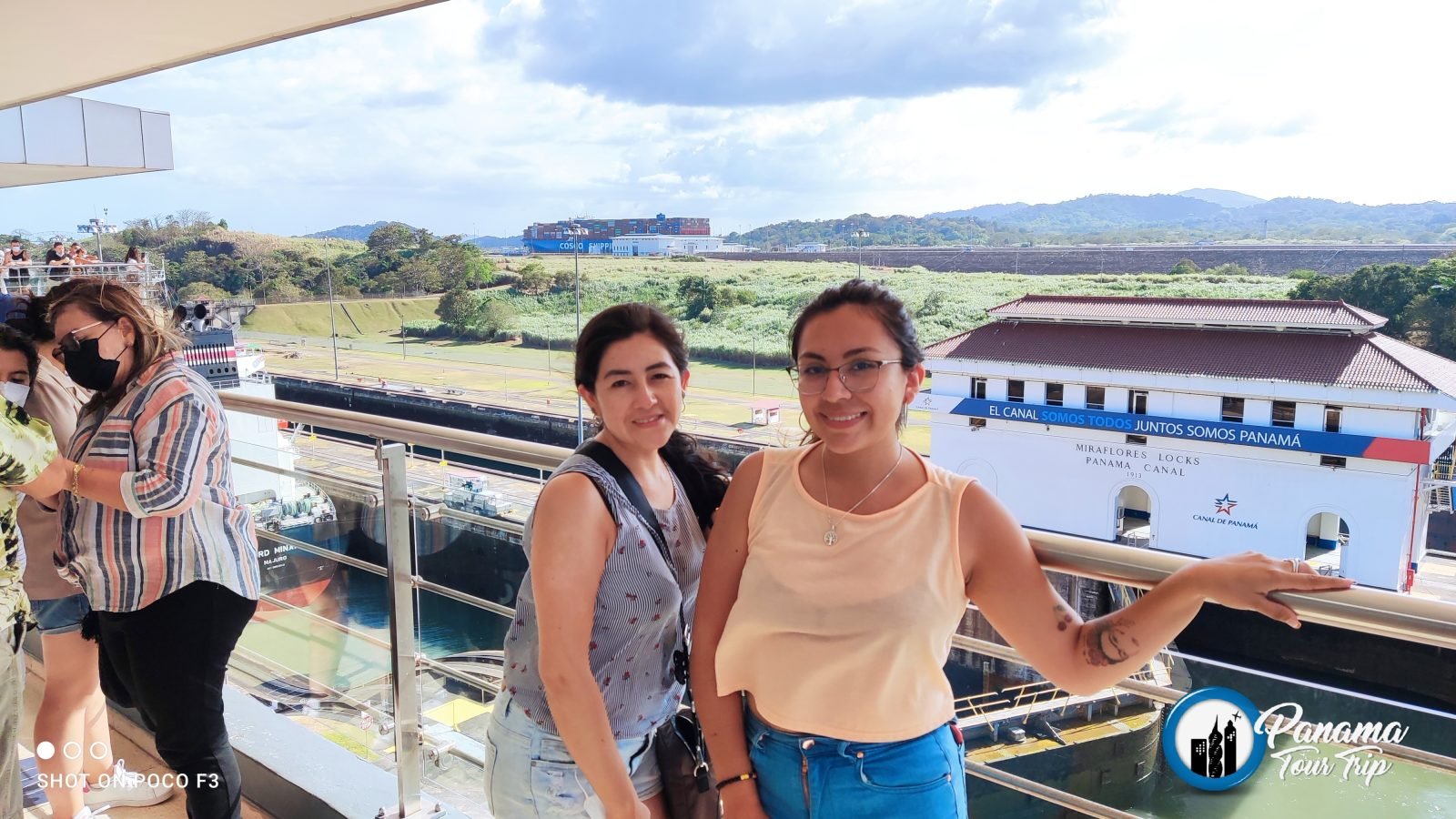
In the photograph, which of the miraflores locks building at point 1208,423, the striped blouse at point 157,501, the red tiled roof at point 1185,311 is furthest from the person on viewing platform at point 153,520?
the red tiled roof at point 1185,311

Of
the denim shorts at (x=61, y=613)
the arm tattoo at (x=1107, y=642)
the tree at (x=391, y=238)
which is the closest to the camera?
the arm tattoo at (x=1107, y=642)

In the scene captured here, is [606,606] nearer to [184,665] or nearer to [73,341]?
[184,665]

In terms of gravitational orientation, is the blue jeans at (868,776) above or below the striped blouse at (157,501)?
below

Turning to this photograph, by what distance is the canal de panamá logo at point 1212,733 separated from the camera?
42.6 inches

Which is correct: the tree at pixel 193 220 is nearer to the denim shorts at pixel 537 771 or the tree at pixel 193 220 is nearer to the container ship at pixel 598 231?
the container ship at pixel 598 231

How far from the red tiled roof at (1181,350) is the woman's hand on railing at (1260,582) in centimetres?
624

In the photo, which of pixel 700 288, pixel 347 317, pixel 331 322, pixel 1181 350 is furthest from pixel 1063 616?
pixel 347 317

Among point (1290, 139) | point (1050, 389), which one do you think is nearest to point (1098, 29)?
point (1290, 139)

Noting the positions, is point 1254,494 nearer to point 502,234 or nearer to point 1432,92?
point 1432,92

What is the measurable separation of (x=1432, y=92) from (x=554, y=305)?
1024 centimetres

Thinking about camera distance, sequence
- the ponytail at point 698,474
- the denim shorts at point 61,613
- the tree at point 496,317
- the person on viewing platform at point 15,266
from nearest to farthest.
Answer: the ponytail at point 698,474
the denim shorts at point 61,613
the person on viewing platform at point 15,266
the tree at point 496,317

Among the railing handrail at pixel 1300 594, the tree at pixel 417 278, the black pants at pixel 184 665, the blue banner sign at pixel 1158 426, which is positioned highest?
the tree at pixel 417 278

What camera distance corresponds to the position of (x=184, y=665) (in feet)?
4.75

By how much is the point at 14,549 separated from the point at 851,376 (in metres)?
1.36
